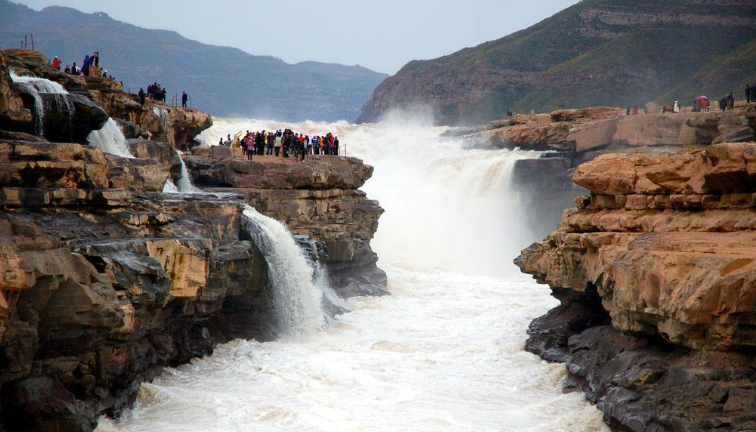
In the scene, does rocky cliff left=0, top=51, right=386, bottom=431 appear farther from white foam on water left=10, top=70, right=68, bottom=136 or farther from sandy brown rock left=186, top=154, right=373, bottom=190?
sandy brown rock left=186, top=154, right=373, bottom=190

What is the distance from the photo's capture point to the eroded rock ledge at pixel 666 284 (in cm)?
1555

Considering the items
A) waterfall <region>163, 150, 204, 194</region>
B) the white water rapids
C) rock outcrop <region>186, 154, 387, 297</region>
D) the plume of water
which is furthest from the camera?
rock outcrop <region>186, 154, 387, 297</region>

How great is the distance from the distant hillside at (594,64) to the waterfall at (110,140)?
52.2m

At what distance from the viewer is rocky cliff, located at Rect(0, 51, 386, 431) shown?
15.6 m

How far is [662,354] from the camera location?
1745cm

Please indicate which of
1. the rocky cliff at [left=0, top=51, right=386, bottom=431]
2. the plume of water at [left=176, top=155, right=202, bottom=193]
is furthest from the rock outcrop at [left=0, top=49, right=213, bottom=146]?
the plume of water at [left=176, top=155, right=202, bottom=193]

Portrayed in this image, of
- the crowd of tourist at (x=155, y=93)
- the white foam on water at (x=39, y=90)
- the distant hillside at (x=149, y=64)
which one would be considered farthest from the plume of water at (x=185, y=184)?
the distant hillside at (x=149, y=64)

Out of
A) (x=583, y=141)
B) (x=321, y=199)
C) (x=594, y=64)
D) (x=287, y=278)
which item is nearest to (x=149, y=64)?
(x=594, y=64)

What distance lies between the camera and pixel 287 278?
28281mm

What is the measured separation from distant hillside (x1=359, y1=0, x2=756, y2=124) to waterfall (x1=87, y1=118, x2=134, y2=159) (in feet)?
171

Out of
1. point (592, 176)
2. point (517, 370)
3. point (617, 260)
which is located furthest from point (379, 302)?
point (617, 260)

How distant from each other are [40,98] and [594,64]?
7738 cm

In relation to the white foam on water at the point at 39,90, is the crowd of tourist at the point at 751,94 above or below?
above

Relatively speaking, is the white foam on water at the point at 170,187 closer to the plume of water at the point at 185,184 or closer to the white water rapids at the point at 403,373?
the plume of water at the point at 185,184
